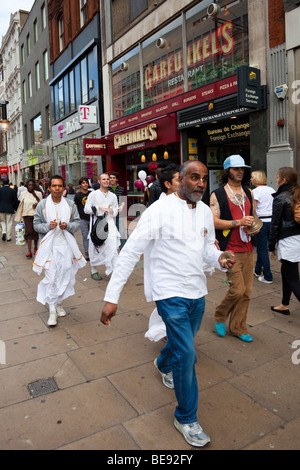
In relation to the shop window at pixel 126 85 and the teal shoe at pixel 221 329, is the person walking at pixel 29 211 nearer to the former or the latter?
the shop window at pixel 126 85

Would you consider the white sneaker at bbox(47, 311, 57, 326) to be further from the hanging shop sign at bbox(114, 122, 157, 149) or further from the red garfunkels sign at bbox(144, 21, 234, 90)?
the hanging shop sign at bbox(114, 122, 157, 149)

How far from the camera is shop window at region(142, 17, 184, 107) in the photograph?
12.1 meters

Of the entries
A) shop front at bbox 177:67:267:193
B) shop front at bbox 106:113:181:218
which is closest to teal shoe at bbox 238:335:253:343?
shop front at bbox 177:67:267:193

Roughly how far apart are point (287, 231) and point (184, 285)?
8.48 feet

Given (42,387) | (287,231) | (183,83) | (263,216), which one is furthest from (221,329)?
(183,83)

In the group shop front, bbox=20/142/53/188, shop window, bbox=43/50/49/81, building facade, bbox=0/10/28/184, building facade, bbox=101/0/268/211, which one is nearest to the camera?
building facade, bbox=101/0/268/211

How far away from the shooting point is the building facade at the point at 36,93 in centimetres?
2575

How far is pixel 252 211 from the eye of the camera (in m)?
4.19

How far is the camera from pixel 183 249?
105 inches

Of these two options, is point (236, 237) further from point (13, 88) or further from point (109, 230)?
point (13, 88)

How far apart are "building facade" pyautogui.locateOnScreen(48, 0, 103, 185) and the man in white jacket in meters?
14.2

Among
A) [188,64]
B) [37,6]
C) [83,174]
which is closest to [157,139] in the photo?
[188,64]

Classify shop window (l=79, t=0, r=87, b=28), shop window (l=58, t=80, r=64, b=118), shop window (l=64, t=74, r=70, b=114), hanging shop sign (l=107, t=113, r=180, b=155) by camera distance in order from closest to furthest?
hanging shop sign (l=107, t=113, r=180, b=155)
shop window (l=79, t=0, r=87, b=28)
shop window (l=64, t=74, r=70, b=114)
shop window (l=58, t=80, r=64, b=118)
